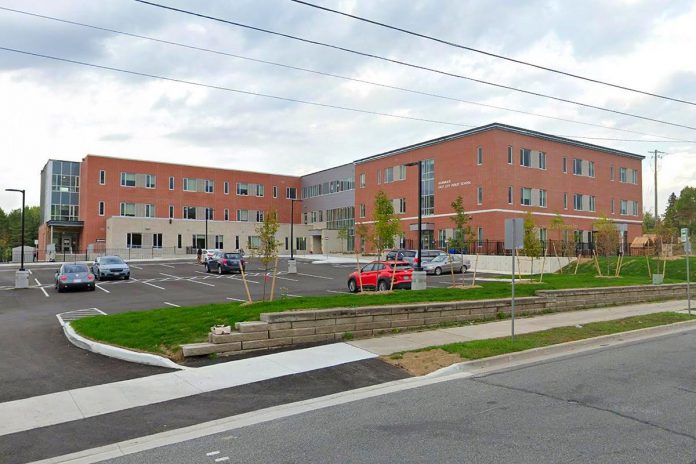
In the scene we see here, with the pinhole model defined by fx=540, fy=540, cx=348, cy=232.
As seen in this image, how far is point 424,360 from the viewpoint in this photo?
1007 cm

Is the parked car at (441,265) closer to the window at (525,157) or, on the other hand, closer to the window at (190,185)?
the window at (525,157)

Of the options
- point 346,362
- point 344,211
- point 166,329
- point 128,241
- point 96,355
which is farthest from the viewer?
point 344,211

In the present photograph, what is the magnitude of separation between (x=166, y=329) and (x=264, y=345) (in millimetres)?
2571

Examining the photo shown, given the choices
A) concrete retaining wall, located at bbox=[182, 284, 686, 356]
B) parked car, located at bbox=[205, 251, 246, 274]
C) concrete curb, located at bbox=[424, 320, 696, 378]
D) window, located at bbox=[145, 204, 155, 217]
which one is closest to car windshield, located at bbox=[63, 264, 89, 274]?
parked car, located at bbox=[205, 251, 246, 274]

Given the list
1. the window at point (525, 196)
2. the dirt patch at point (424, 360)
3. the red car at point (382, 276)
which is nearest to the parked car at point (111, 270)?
the red car at point (382, 276)

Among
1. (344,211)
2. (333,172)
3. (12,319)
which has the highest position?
(333,172)

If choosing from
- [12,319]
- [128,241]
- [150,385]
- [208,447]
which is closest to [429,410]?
[208,447]

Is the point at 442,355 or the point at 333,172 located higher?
the point at 333,172

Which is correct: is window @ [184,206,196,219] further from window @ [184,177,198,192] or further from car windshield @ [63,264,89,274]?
car windshield @ [63,264,89,274]

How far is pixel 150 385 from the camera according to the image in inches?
344

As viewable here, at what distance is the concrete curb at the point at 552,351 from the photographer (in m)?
9.61

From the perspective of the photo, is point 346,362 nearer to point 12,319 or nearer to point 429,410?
point 429,410

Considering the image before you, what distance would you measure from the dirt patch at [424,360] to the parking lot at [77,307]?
450 centimetres

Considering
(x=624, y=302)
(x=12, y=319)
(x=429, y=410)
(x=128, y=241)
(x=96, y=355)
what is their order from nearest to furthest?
(x=429, y=410) → (x=96, y=355) → (x=12, y=319) → (x=624, y=302) → (x=128, y=241)
